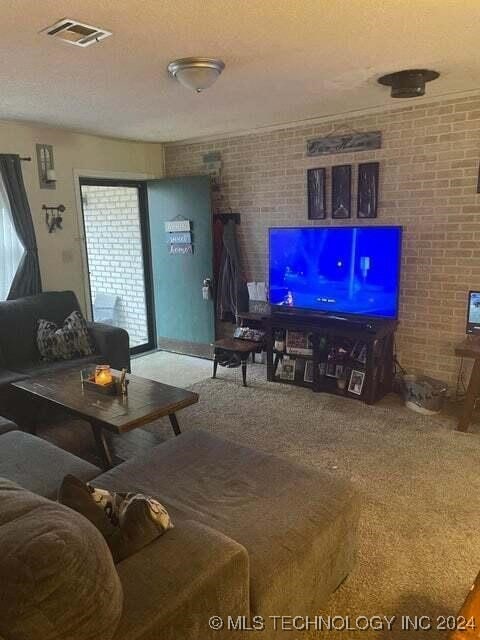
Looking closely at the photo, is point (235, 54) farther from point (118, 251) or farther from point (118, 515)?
point (118, 251)

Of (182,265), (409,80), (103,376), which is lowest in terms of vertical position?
(103,376)

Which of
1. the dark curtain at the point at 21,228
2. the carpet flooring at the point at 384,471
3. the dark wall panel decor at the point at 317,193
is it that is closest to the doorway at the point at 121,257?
the dark curtain at the point at 21,228

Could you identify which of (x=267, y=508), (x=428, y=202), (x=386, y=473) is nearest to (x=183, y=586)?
(x=267, y=508)

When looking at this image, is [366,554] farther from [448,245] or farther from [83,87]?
[83,87]

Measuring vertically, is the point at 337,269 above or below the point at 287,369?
above

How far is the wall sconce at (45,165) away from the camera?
14.4ft

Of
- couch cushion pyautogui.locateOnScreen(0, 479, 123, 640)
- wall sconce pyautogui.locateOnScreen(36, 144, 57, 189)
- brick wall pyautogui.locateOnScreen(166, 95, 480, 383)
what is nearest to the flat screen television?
brick wall pyautogui.locateOnScreen(166, 95, 480, 383)

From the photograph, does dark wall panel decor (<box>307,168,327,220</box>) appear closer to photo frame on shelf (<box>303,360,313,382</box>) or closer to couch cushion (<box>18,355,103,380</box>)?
photo frame on shelf (<box>303,360,313,382</box>)

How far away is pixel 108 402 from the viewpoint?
9.25ft

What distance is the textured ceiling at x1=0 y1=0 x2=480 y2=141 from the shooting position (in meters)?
2.03

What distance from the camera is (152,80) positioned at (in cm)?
298

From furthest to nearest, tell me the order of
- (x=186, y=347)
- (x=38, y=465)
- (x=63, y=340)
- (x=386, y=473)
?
(x=186, y=347), (x=63, y=340), (x=386, y=473), (x=38, y=465)

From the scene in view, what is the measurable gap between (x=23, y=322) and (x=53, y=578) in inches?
131

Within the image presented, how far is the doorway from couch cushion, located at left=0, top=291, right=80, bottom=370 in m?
0.90
